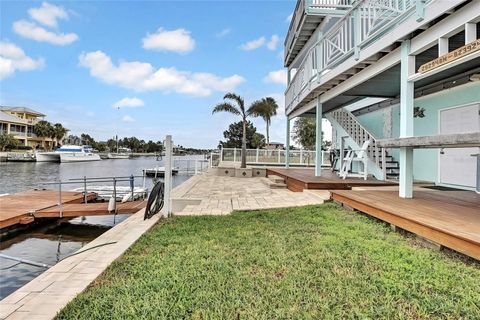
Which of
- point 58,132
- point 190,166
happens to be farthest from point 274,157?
point 58,132

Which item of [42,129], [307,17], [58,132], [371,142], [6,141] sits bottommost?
[371,142]

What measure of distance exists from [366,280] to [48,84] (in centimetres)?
2102

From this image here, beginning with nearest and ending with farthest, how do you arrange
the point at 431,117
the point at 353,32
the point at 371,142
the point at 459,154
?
the point at 459,154
the point at 353,32
the point at 431,117
the point at 371,142

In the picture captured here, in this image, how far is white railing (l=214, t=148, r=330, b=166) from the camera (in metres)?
18.1

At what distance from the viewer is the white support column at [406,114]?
16.1 ft

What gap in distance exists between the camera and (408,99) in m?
4.97

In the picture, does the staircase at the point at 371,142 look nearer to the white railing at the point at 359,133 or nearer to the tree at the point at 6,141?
the white railing at the point at 359,133

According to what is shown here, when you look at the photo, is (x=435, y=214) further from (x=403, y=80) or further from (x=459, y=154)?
(x=459, y=154)

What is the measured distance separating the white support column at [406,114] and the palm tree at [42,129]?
6681 centimetres

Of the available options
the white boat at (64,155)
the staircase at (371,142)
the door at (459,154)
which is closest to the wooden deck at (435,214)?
the door at (459,154)

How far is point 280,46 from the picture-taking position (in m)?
19.1

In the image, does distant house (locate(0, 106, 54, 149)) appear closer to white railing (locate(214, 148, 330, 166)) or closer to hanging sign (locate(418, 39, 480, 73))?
white railing (locate(214, 148, 330, 166))

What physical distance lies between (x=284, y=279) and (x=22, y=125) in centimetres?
6762

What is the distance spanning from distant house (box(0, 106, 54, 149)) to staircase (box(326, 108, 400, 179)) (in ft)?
193
